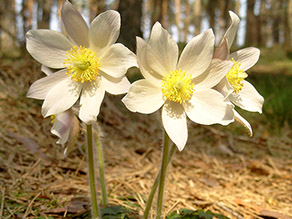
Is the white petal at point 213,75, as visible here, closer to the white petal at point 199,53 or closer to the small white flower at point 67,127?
the white petal at point 199,53

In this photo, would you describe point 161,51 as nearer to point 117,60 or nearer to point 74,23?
point 117,60

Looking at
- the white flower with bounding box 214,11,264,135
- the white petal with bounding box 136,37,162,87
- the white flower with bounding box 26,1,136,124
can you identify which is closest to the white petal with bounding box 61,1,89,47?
the white flower with bounding box 26,1,136,124

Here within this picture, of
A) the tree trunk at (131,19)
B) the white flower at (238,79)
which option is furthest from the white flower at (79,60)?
the tree trunk at (131,19)

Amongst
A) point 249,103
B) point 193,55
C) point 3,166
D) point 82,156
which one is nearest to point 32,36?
point 193,55

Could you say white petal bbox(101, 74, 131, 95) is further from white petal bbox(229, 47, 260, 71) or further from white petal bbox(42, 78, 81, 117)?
white petal bbox(229, 47, 260, 71)

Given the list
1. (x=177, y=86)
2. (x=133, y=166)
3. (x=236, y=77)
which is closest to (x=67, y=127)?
(x=177, y=86)

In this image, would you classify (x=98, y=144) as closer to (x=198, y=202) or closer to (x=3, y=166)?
(x=198, y=202)

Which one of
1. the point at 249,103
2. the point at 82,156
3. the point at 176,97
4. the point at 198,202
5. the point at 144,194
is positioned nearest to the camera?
the point at 176,97
